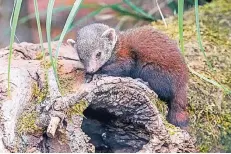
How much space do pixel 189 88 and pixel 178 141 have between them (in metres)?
0.61

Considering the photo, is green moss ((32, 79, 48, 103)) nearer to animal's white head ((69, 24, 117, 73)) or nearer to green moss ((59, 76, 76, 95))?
green moss ((59, 76, 76, 95))

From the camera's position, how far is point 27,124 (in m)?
2.71

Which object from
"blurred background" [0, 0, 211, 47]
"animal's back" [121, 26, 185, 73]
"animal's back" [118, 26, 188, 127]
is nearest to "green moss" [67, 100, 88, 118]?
"animal's back" [118, 26, 188, 127]

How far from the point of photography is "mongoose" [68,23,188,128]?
3180 millimetres

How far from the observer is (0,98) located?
2.77 metres

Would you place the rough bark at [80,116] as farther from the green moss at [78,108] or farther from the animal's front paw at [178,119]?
the animal's front paw at [178,119]

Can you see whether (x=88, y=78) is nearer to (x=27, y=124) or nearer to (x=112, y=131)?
(x=112, y=131)

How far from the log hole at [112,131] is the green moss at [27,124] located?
0.31m

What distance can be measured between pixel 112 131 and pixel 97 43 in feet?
1.87

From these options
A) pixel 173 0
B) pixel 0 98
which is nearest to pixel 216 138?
pixel 0 98

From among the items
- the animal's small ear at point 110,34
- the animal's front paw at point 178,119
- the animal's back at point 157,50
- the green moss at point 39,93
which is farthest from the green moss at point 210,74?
the green moss at point 39,93

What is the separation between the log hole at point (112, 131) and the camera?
9.70ft

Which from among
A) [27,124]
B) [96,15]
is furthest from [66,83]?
[96,15]

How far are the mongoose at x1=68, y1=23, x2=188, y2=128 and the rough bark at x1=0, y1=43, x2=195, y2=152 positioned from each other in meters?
0.18
